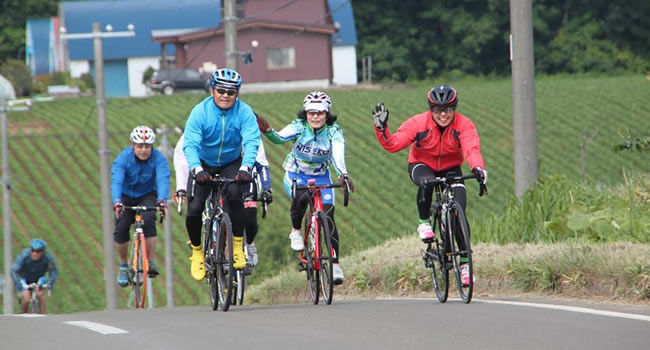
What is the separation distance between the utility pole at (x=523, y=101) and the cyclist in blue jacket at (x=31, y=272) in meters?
8.53

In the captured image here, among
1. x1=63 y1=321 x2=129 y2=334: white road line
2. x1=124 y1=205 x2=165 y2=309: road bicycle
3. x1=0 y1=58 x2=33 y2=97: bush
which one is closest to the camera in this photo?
x1=63 y1=321 x2=129 y2=334: white road line

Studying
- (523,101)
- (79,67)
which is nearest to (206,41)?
(79,67)

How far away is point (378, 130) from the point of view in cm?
Answer: 1141

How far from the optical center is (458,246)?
36.7ft

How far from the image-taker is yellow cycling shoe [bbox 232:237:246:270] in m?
11.4

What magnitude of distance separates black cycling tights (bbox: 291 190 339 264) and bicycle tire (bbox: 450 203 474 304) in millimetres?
1285

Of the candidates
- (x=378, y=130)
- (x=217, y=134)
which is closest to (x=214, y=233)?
(x=217, y=134)

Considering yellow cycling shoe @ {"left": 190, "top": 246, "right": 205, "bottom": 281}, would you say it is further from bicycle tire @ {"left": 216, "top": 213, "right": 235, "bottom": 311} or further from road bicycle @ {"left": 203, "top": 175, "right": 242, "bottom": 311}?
bicycle tire @ {"left": 216, "top": 213, "right": 235, "bottom": 311}

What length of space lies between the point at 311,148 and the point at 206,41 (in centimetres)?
6026

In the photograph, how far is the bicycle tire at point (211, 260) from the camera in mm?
11523

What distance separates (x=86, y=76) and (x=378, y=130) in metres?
67.6

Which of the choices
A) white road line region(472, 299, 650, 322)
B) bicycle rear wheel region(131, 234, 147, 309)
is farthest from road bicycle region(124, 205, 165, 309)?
white road line region(472, 299, 650, 322)

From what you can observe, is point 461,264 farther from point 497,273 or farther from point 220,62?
point 220,62

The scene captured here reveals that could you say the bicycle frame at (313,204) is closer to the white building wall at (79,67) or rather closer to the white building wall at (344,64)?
the white building wall at (344,64)
